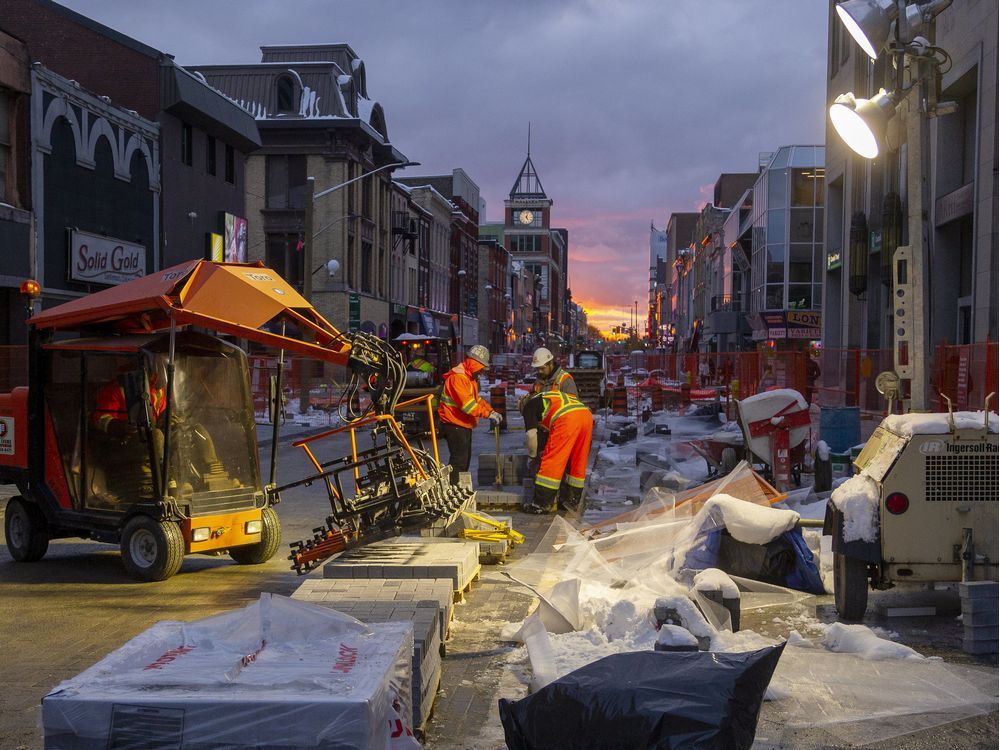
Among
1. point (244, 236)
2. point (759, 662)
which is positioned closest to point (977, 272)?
point (759, 662)

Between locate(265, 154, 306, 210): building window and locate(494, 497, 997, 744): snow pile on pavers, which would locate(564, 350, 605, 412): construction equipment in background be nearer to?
locate(265, 154, 306, 210): building window

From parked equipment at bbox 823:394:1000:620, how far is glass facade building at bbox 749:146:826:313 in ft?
163

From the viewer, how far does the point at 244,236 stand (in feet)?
119

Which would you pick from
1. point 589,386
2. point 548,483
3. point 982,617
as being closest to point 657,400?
point 589,386

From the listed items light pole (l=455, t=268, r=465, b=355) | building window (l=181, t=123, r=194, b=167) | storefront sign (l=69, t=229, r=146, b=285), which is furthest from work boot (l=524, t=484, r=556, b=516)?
light pole (l=455, t=268, r=465, b=355)

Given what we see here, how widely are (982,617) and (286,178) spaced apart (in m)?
44.9

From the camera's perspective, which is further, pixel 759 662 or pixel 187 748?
pixel 759 662

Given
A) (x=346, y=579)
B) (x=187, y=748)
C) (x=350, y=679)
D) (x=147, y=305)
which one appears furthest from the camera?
(x=147, y=305)

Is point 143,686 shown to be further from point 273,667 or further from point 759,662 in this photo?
point 759,662

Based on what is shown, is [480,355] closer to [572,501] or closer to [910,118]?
[572,501]

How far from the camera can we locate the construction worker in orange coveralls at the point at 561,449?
11531 millimetres

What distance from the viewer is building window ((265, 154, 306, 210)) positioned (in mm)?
47875

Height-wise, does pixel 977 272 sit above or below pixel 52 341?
above

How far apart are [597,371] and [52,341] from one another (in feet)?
89.3
